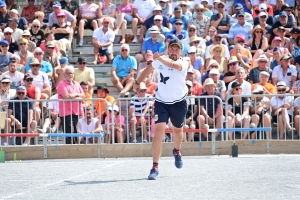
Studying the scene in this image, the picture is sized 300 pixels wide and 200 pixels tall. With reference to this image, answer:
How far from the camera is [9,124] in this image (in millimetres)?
18016

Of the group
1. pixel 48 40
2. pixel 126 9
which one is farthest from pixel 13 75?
pixel 126 9

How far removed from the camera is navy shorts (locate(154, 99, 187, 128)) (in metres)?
12.3

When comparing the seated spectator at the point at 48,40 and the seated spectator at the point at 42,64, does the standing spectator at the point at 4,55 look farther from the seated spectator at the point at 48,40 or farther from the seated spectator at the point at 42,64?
the seated spectator at the point at 48,40

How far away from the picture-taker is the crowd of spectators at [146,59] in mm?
17984

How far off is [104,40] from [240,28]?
3.85 metres

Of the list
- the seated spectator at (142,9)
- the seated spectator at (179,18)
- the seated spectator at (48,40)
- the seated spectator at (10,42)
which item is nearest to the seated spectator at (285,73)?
the seated spectator at (179,18)

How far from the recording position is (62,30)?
22938 millimetres

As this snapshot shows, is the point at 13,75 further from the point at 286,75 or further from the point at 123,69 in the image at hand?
the point at 286,75

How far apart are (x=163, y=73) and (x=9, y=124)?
6710 millimetres

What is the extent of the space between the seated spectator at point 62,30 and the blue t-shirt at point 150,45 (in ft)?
7.91

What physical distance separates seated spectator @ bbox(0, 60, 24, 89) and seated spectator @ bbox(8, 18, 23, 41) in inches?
86.9

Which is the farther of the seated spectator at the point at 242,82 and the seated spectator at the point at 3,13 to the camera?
the seated spectator at the point at 3,13

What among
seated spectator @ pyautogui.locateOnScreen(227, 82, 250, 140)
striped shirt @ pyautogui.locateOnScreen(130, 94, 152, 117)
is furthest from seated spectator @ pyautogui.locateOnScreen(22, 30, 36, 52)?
seated spectator @ pyautogui.locateOnScreen(227, 82, 250, 140)

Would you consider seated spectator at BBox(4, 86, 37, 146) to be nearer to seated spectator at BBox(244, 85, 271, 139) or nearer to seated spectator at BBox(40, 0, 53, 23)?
seated spectator at BBox(244, 85, 271, 139)
